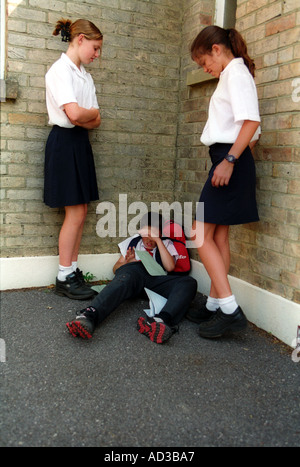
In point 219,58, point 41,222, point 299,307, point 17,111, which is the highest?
point 219,58

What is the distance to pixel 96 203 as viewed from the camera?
4.03 m

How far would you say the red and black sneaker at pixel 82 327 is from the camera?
274 cm

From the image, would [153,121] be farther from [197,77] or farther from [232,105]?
[232,105]

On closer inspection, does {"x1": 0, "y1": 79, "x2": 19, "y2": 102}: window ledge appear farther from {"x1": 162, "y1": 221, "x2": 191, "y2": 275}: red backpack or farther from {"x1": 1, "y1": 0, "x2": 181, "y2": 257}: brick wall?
{"x1": 162, "y1": 221, "x2": 191, "y2": 275}: red backpack

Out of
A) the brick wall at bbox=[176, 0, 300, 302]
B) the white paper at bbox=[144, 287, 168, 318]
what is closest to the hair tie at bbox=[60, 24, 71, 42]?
the brick wall at bbox=[176, 0, 300, 302]

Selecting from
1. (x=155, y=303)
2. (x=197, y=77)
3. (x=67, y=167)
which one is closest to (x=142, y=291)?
(x=155, y=303)

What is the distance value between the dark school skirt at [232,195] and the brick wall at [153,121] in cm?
30

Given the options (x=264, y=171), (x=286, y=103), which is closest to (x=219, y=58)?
(x=286, y=103)

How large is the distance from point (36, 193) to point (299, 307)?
237 centimetres

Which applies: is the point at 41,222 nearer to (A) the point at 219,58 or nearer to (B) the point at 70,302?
(B) the point at 70,302

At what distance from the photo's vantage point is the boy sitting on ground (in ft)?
9.12

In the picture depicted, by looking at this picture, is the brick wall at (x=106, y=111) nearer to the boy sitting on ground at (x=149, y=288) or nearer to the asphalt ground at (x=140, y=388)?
the boy sitting on ground at (x=149, y=288)

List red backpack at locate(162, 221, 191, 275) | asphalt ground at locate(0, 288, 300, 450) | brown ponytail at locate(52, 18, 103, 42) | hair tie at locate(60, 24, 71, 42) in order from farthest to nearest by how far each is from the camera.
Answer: red backpack at locate(162, 221, 191, 275)
hair tie at locate(60, 24, 71, 42)
brown ponytail at locate(52, 18, 103, 42)
asphalt ground at locate(0, 288, 300, 450)

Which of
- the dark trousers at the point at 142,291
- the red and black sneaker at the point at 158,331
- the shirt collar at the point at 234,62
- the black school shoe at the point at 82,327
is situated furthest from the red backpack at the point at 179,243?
Result: the shirt collar at the point at 234,62
